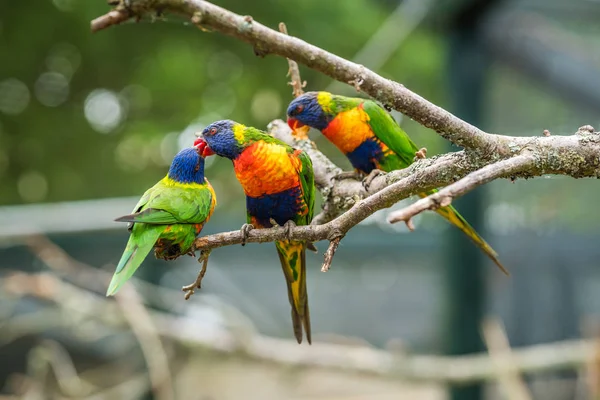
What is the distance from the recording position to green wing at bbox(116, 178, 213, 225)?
0.69m

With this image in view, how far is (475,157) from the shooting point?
0.54m

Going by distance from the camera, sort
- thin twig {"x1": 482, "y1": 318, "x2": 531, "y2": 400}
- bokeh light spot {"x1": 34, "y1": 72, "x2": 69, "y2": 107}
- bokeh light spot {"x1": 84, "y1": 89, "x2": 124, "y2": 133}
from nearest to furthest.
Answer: thin twig {"x1": 482, "y1": 318, "x2": 531, "y2": 400} < bokeh light spot {"x1": 84, "y1": 89, "x2": 124, "y2": 133} < bokeh light spot {"x1": 34, "y1": 72, "x2": 69, "y2": 107}

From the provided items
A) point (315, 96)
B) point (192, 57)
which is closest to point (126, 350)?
point (192, 57)

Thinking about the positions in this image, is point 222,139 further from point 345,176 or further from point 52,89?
point 52,89

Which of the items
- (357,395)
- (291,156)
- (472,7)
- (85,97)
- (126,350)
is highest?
(472,7)

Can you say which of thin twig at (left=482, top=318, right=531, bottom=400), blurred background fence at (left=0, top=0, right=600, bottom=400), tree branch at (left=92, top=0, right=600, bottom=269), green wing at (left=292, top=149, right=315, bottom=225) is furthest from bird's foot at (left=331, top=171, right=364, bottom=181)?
thin twig at (left=482, top=318, right=531, bottom=400)

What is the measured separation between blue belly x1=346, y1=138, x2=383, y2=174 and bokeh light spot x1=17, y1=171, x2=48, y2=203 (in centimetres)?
251

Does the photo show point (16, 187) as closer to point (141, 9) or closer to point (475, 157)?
point (141, 9)

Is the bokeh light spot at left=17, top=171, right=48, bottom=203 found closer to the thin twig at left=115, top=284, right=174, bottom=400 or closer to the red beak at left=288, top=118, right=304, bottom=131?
the thin twig at left=115, top=284, right=174, bottom=400

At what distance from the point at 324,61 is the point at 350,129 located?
0.57 meters

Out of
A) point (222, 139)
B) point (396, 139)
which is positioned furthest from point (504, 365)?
point (222, 139)

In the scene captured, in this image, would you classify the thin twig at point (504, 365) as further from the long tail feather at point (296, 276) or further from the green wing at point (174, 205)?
the green wing at point (174, 205)

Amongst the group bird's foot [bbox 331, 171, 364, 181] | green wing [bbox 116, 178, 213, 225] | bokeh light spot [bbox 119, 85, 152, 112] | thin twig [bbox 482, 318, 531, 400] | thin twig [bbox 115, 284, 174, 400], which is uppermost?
bird's foot [bbox 331, 171, 364, 181]

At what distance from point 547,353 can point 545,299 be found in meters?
0.24
